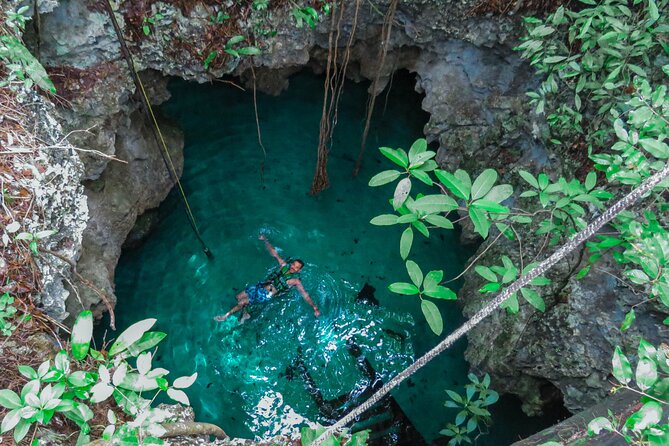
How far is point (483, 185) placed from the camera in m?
1.92

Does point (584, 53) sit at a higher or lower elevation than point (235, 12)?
lower

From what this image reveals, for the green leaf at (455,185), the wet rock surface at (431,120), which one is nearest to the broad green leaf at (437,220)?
the green leaf at (455,185)

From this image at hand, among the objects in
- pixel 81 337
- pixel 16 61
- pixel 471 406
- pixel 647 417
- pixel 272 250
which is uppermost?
pixel 16 61

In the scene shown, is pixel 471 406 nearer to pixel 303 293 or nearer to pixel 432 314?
pixel 303 293

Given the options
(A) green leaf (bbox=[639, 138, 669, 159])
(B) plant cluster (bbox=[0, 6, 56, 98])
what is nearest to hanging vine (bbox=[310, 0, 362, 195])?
(B) plant cluster (bbox=[0, 6, 56, 98])

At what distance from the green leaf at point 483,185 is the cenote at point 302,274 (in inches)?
121

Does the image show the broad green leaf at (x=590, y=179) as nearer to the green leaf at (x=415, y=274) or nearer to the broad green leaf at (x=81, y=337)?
the green leaf at (x=415, y=274)

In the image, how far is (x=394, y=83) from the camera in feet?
17.9

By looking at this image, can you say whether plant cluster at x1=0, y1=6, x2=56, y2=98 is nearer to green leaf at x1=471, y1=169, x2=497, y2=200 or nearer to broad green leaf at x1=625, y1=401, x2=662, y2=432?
→ green leaf at x1=471, y1=169, x2=497, y2=200

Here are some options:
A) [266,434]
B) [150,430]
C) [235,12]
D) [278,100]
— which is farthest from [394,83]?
[150,430]

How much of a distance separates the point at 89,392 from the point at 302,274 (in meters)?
2.92

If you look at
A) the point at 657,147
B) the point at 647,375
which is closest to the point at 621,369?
the point at 647,375

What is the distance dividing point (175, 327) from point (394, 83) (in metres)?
3.58

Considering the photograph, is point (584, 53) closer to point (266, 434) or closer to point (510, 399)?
point (510, 399)
